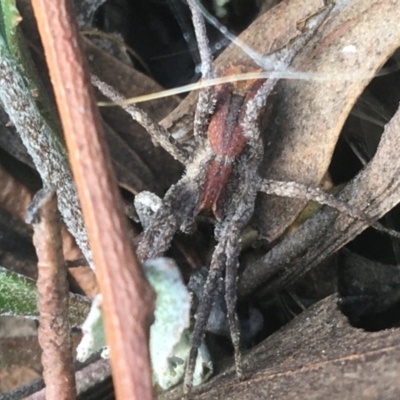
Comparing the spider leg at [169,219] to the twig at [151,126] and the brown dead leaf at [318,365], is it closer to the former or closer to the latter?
the twig at [151,126]

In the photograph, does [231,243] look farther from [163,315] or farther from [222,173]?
[163,315]

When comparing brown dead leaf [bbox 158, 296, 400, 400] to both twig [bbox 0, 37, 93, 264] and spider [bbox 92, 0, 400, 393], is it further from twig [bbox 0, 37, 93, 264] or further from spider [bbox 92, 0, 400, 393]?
twig [bbox 0, 37, 93, 264]

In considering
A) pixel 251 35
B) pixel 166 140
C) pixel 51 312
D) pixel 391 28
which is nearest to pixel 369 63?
pixel 391 28

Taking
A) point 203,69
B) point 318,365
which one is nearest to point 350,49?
point 203,69

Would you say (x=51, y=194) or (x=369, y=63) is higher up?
(x=369, y=63)

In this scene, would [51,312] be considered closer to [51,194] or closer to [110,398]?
[51,194]
